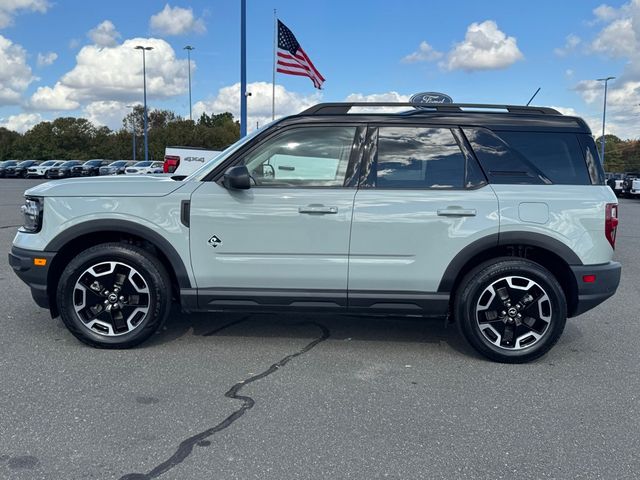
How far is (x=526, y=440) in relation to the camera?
10.1 ft

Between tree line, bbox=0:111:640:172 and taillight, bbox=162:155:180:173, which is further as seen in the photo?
tree line, bbox=0:111:640:172

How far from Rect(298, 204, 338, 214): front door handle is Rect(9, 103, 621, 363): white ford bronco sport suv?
0.03ft

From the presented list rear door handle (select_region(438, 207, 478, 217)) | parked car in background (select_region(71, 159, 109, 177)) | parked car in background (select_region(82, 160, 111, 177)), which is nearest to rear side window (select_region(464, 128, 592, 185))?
rear door handle (select_region(438, 207, 478, 217))

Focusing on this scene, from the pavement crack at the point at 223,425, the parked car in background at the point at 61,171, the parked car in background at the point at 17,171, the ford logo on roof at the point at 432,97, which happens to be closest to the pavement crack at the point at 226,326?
the pavement crack at the point at 223,425

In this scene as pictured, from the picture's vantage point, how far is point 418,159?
13.9 ft

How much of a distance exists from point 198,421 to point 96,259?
5.51 ft

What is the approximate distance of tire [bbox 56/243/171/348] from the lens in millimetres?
Result: 4234

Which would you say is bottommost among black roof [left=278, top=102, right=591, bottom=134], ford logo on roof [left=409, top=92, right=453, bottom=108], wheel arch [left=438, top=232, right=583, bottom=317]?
wheel arch [left=438, top=232, right=583, bottom=317]

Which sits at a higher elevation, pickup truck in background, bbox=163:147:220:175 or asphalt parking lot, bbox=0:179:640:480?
pickup truck in background, bbox=163:147:220:175

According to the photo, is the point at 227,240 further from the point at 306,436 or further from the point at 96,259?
the point at 306,436

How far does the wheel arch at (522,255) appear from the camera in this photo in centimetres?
411

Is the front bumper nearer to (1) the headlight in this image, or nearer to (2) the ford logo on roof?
(1) the headlight

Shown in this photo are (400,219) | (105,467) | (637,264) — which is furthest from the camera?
(637,264)

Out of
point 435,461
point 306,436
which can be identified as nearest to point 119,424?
point 306,436
